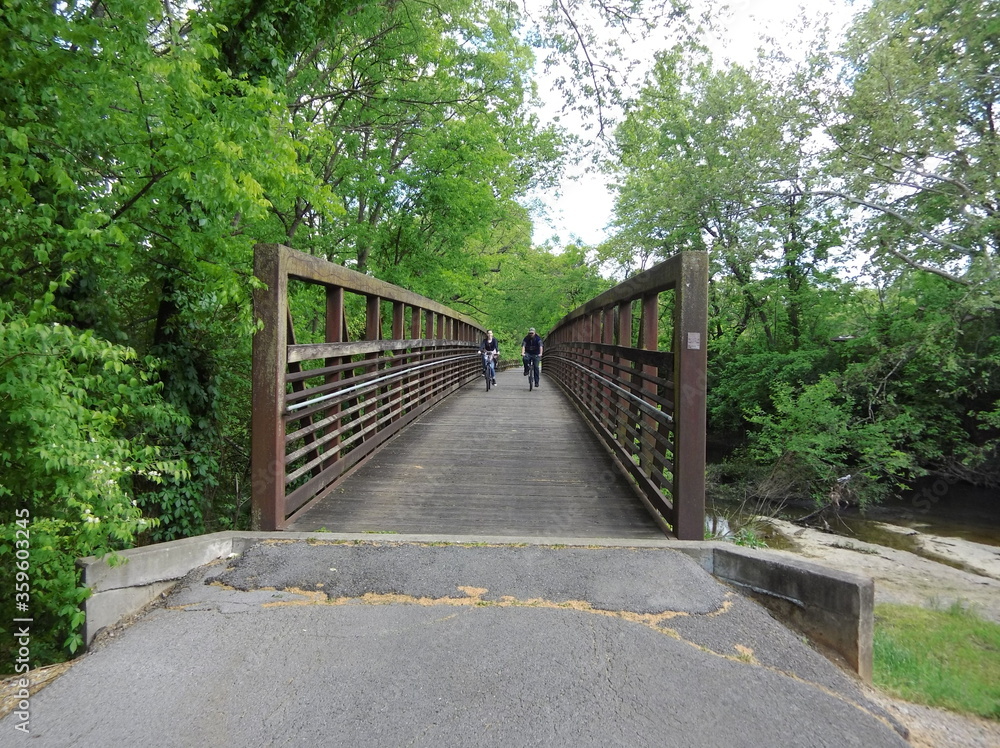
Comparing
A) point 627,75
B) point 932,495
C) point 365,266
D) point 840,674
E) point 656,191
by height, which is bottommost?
point 932,495

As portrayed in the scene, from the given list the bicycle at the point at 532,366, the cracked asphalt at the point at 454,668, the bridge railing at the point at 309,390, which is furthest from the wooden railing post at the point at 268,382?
the bicycle at the point at 532,366

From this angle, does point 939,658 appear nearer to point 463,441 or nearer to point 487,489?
point 487,489

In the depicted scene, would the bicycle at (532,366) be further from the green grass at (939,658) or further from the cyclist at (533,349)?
the green grass at (939,658)

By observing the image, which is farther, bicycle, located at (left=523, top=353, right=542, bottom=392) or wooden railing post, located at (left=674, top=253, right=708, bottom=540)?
bicycle, located at (left=523, top=353, right=542, bottom=392)

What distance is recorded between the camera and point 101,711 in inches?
91.7

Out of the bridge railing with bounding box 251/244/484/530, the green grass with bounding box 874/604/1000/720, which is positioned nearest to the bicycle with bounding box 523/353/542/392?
the bridge railing with bounding box 251/244/484/530

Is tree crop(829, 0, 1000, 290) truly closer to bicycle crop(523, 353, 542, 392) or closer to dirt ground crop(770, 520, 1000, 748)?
dirt ground crop(770, 520, 1000, 748)

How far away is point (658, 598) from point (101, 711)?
2569 mm

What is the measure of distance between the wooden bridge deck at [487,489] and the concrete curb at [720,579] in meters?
0.47

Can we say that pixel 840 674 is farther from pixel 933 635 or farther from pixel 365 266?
pixel 365 266

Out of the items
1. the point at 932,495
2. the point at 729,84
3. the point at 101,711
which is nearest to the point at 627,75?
the point at 101,711

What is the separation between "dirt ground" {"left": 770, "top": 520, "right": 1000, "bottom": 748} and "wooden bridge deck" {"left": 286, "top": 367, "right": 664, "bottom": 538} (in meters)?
3.18

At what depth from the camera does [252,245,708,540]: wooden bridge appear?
4363 millimetres

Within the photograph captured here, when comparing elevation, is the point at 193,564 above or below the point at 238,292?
below
